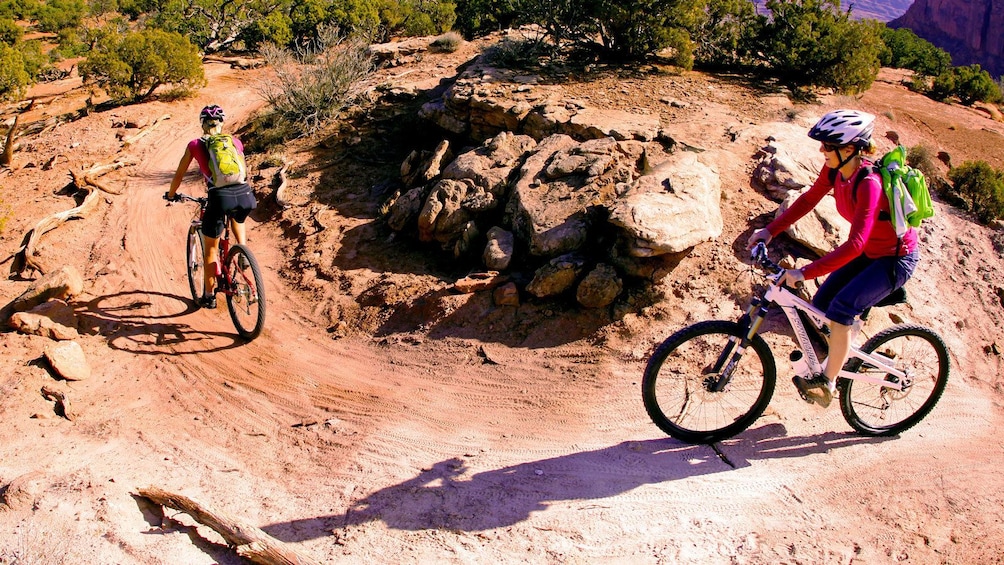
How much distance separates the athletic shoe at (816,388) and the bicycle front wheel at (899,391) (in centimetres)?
24

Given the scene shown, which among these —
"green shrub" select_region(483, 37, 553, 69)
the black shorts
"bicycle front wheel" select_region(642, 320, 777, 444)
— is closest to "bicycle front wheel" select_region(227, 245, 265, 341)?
the black shorts

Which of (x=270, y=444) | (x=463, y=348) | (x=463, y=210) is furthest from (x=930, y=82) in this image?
(x=270, y=444)

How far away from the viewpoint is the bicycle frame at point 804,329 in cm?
397

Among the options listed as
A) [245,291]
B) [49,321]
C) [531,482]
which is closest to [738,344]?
[531,482]

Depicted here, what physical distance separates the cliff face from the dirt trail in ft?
111

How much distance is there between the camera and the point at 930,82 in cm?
1266

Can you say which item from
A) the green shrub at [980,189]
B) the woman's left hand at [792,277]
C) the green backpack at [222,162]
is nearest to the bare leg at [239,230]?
the green backpack at [222,162]

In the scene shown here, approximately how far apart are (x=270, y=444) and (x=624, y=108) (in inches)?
235

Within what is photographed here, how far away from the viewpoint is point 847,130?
3.71 metres

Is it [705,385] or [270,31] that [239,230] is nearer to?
[705,385]

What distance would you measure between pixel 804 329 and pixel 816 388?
41 centimetres

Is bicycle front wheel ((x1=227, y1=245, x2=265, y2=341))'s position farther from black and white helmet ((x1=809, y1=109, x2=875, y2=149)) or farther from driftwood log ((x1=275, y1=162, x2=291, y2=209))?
black and white helmet ((x1=809, y1=109, x2=875, y2=149))

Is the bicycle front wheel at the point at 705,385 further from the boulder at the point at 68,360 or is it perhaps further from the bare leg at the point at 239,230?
the boulder at the point at 68,360

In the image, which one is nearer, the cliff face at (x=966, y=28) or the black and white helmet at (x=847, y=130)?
the black and white helmet at (x=847, y=130)
